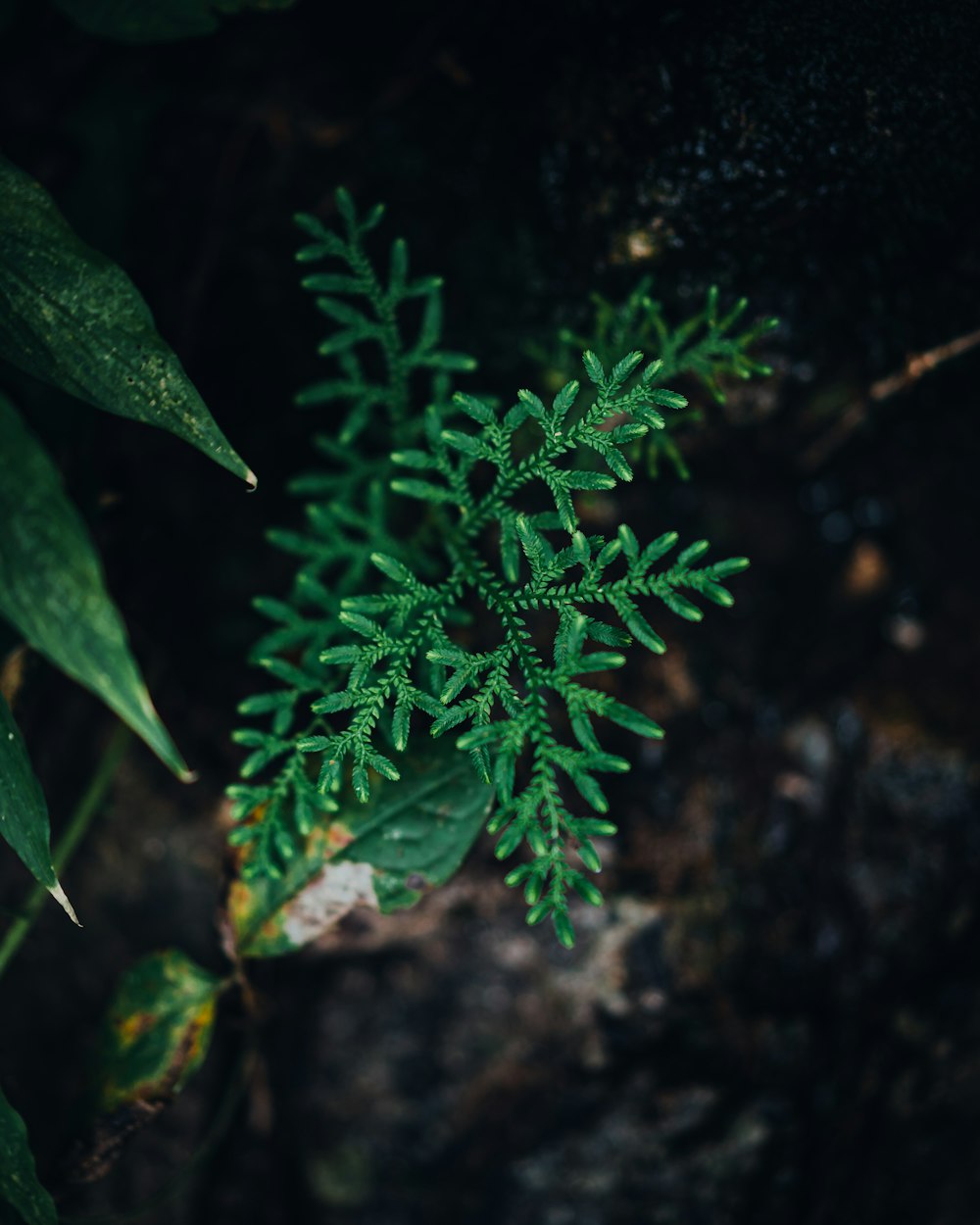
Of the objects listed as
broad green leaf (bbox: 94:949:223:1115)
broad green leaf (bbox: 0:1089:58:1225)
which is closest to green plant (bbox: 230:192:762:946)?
broad green leaf (bbox: 94:949:223:1115)

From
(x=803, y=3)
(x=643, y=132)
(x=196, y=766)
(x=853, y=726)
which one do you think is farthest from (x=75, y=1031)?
(x=803, y=3)

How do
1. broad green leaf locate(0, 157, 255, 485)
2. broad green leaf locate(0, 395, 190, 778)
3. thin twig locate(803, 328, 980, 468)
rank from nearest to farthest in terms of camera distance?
broad green leaf locate(0, 395, 190, 778) → broad green leaf locate(0, 157, 255, 485) → thin twig locate(803, 328, 980, 468)

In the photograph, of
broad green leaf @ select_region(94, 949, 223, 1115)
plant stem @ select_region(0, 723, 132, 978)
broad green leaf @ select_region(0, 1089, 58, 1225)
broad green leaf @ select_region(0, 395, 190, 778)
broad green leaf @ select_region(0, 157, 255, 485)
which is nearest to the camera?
broad green leaf @ select_region(0, 395, 190, 778)

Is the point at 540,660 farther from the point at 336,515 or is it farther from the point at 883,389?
the point at 883,389

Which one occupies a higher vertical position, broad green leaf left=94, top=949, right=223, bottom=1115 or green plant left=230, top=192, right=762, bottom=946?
green plant left=230, top=192, right=762, bottom=946

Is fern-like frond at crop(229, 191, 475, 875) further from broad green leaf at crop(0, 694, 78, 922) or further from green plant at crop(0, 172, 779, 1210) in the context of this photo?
broad green leaf at crop(0, 694, 78, 922)

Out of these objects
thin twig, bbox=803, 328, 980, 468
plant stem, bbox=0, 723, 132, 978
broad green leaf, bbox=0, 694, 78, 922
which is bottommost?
plant stem, bbox=0, 723, 132, 978
